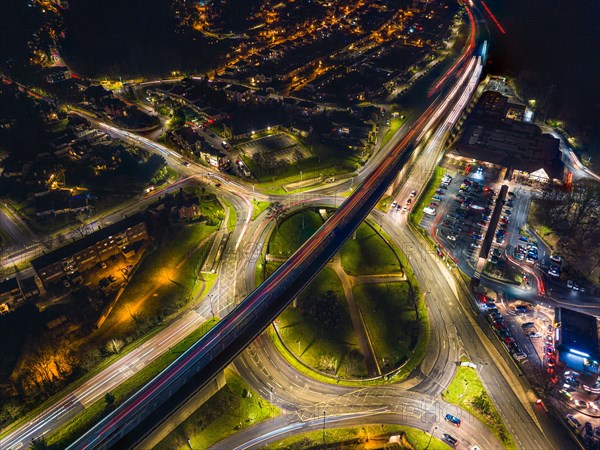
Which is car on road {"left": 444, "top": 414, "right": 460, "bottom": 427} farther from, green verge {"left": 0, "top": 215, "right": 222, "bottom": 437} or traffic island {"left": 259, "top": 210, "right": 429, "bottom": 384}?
green verge {"left": 0, "top": 215, "right": 222, "bottom": 437}

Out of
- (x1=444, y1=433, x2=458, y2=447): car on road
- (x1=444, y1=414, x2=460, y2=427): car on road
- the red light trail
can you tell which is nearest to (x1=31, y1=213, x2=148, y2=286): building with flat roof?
(x1=444, y1=414, x2=460, y2=427): car on road

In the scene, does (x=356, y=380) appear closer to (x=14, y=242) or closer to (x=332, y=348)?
(x=332, y=348)

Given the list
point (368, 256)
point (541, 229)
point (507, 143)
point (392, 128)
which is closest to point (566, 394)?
point (368, 256)

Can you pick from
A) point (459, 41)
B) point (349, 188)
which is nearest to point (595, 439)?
point (349, 188)

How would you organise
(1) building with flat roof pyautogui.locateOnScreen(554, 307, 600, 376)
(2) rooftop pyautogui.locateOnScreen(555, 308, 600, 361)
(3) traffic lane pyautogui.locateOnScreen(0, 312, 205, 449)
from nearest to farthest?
(3) traffic lane pyautogui.locateOnScreen(0, 312, 205, 449), (1) building with flat roof pyautogui.locateOnScreen(554, 307, 600, 376), (2) rooftop pyautogui.locateOnScreen(555, 308, 600, 361)

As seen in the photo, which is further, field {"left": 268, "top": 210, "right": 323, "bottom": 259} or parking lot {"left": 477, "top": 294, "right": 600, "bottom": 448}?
field {"left": 268, "top": 210, "right": 323, "bottom": 259}

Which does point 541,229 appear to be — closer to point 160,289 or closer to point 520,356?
point 520,356

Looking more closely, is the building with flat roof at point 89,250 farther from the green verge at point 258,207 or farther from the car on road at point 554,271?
the car on road at point 554,271
